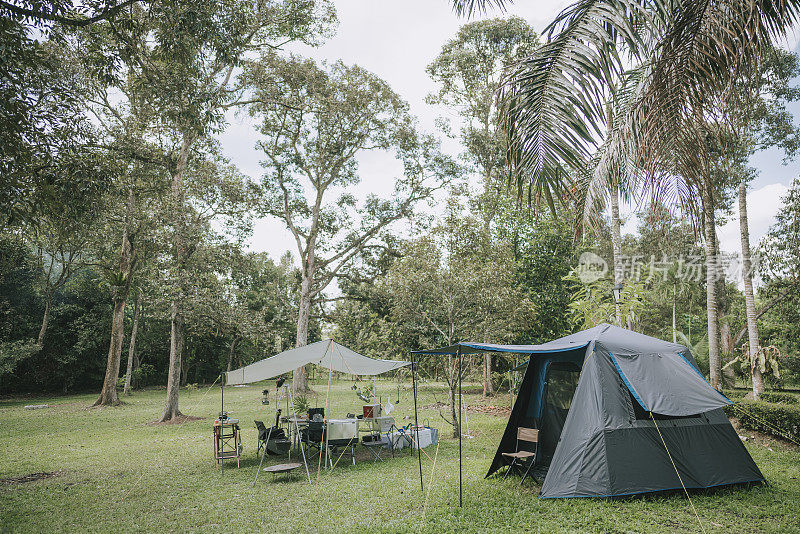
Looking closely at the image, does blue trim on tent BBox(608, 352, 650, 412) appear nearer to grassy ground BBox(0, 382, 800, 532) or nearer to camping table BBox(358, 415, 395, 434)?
grassy ground BBox(0, 382, 800, 532)

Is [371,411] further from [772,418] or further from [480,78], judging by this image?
[480,78]

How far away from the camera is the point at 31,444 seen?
11.0m

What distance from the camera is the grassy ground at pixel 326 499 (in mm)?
5305

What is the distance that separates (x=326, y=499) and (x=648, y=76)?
21.6 feet

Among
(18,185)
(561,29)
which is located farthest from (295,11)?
(561,29)

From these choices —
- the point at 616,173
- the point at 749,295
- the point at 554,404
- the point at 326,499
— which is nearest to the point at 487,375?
the point at 749,295

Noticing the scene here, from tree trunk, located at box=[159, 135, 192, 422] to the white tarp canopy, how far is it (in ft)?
20.6

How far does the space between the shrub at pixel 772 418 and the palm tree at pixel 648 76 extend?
24.0 ft

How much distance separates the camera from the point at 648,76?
4895 mm

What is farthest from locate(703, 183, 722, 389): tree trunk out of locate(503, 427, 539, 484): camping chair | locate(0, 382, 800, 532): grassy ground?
locate(503, 427, 539, 484): camping chair

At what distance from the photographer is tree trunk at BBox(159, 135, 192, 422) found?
44.7 feet

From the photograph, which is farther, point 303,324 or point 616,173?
point 303,324

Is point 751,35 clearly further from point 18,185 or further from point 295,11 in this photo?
point 295,11

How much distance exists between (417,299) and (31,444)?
9.82 m
